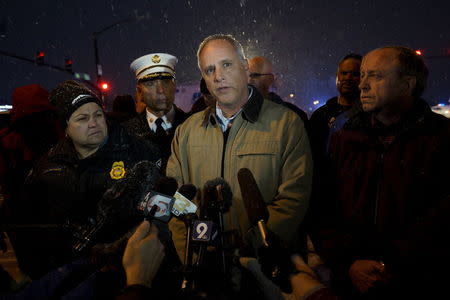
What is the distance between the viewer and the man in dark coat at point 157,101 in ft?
12.6

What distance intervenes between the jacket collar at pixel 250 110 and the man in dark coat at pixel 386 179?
31.7 inches

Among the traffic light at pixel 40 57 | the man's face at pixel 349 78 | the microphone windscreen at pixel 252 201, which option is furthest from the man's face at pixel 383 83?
the traffic light at pixel 40 57

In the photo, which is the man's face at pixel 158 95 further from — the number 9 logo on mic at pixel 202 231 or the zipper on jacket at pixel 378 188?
the number 9 logo on mic at pixel 202 231

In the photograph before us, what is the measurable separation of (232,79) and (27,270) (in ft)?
8.52

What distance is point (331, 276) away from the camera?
7.47 feet

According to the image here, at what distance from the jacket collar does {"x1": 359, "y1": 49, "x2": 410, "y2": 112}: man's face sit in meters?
0.88

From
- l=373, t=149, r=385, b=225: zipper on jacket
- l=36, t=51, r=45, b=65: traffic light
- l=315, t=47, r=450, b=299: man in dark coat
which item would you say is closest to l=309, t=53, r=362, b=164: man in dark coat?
l=315, t=47, r=450, b=299: man in dark coat

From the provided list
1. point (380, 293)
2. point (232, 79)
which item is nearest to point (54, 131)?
point (232, 79)

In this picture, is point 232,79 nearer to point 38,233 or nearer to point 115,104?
point 38,233

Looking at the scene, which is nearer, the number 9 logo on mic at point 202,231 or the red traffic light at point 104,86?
the number 9 logo on mic at point 202,231

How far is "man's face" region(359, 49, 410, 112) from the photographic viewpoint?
2270 millimetres

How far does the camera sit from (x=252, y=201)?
128 centimetres

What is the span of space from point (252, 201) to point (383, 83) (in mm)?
1725

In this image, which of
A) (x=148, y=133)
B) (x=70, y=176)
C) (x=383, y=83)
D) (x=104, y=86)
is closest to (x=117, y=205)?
(x=70, y=176)
